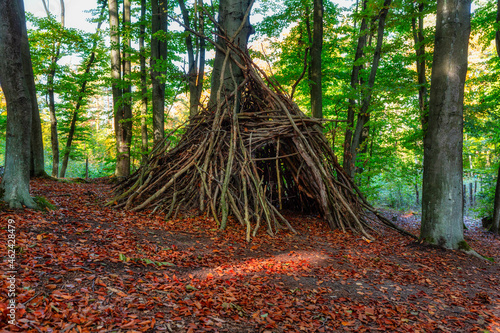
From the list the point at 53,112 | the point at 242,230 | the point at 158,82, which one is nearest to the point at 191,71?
the point at 158,82

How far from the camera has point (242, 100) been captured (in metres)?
6.83

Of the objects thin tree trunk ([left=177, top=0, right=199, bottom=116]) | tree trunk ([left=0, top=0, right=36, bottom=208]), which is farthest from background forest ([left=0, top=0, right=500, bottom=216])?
tree trunk ([left=0, top=0, right=36, bottom=208])

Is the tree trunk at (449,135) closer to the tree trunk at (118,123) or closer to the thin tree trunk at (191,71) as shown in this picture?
the thin tree trunk at (191,71)

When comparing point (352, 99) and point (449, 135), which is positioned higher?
point (352, 99)

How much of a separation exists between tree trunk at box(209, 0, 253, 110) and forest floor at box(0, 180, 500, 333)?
3.25m

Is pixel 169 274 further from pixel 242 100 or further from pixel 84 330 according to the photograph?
pixel 242 100

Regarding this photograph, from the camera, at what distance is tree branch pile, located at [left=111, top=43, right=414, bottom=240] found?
210 inches

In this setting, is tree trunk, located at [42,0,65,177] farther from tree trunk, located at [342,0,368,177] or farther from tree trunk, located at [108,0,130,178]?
tree trunk, located at [342,0,368,177]

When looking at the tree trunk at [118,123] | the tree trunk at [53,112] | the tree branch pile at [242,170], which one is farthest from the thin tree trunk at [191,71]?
the tree trunk at [53,112]

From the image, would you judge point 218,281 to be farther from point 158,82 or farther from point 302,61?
point 302,61

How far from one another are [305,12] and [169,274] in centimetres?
1048

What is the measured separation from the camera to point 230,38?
258 inches

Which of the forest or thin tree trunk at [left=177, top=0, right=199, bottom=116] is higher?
thin tree trunk at [left=177, top=0, right=199, bottom=116]

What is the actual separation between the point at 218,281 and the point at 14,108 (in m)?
3.70
